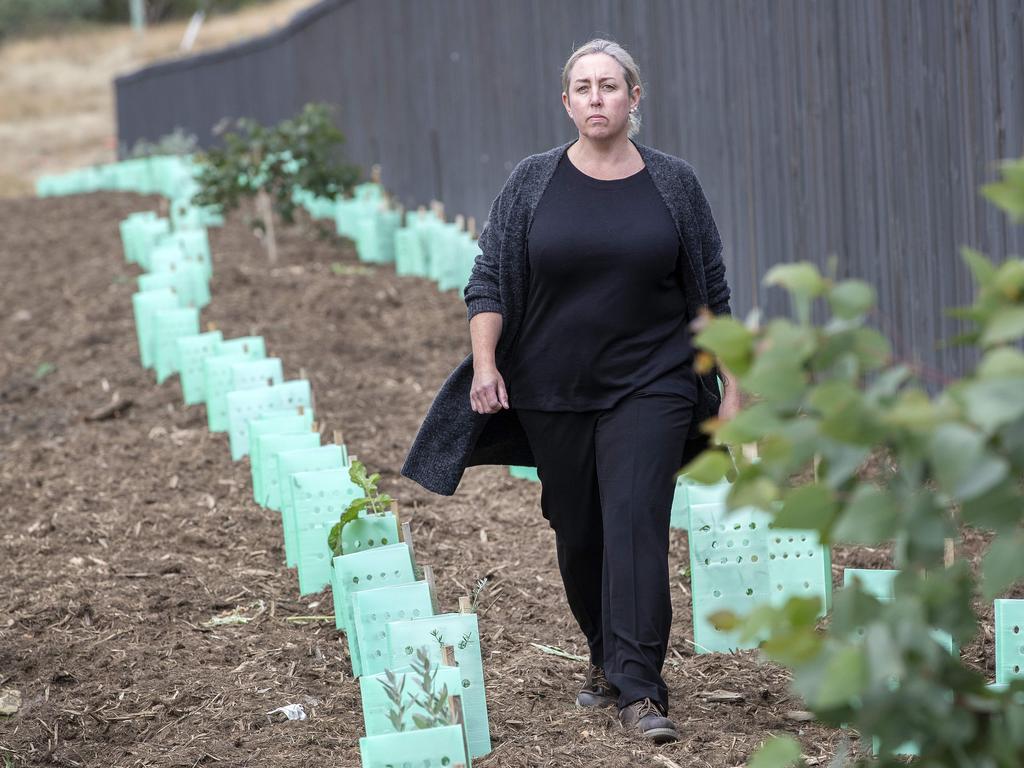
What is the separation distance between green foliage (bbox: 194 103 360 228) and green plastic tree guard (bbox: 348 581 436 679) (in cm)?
802

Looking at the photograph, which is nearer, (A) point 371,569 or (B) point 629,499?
(B) point 629,499

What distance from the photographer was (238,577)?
545 centimetres

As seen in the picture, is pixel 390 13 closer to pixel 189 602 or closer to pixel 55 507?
pixel 55 507

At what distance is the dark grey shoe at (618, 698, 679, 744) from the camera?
3.61 meters

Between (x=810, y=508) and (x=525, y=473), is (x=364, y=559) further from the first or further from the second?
(x=810, y=508)

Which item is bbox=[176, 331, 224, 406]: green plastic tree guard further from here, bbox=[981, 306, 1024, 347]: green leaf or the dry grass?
the dry grass

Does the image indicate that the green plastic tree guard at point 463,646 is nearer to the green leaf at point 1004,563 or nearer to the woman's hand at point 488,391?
the woman's hand at point 488,391

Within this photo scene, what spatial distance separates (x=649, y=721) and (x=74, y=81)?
43288 millimetres

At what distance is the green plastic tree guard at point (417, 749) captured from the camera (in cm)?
299

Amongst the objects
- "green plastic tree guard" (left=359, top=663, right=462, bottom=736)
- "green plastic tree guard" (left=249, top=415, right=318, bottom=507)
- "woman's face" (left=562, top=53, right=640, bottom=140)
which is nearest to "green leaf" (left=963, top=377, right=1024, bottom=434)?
"green plastic tree guard" (left=359, top=663, right=462, bottom=736)

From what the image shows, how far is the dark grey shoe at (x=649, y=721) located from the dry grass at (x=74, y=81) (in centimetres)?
3188

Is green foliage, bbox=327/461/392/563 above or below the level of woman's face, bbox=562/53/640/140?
below

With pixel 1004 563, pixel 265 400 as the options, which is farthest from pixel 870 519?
pixel 265 400

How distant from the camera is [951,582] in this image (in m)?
1.64
